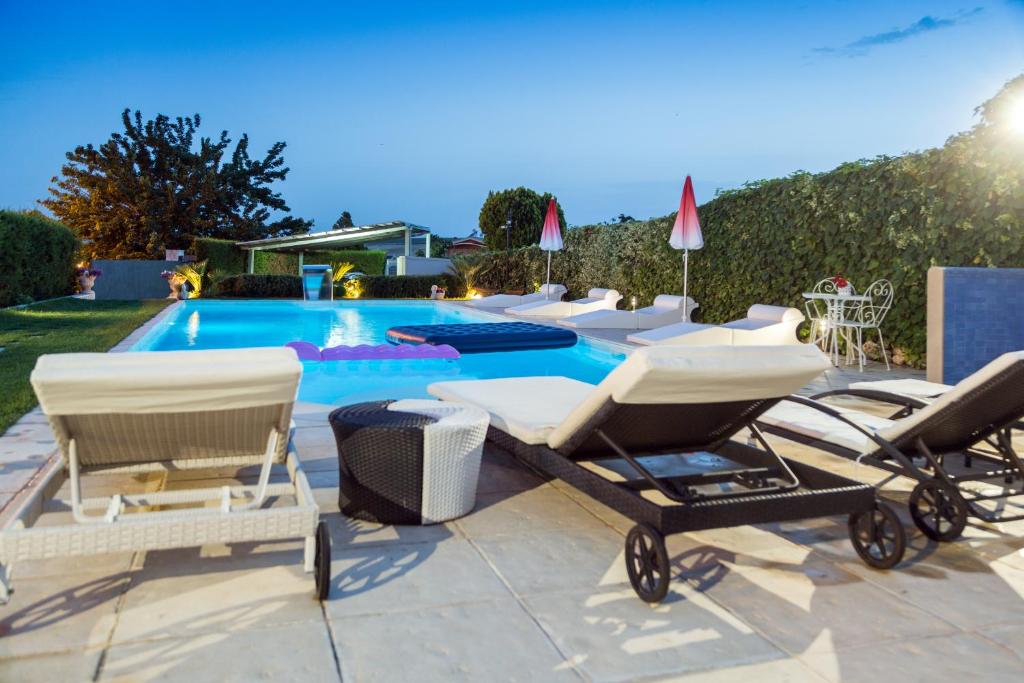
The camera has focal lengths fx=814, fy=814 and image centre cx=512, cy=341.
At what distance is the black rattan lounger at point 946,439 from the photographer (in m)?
3.16

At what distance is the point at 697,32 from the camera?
92.4ft

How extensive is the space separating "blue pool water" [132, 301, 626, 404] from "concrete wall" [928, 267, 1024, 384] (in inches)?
159

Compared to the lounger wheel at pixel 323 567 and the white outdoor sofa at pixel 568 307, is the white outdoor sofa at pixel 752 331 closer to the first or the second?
the white outdoor sofa at pixel 568 307

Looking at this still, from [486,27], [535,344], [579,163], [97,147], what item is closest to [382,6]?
[486,27]

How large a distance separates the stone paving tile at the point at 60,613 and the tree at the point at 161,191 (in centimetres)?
3336

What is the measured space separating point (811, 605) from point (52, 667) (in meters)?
2.21

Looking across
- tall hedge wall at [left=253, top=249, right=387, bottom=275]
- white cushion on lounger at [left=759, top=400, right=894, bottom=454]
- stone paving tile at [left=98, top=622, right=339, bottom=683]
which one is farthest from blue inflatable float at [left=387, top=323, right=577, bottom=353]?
tall hedge wall at [left=253, top=249, right=387, bottom=275]

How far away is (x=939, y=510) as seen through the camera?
3219 mm

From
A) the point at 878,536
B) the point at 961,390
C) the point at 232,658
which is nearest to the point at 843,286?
the point at 961,390

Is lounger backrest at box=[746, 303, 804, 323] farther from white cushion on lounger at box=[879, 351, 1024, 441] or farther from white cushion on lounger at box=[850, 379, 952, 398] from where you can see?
white cushion on lounger at box=[879, 351, 1024, 441]

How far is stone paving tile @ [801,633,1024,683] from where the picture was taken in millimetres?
2145

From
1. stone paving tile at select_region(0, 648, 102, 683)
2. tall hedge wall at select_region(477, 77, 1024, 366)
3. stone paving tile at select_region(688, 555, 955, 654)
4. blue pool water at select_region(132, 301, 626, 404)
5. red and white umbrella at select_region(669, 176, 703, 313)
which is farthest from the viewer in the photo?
red and white umbrella at select_region(669, 176, 703, 313)

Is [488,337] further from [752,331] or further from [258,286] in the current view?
[258,286]

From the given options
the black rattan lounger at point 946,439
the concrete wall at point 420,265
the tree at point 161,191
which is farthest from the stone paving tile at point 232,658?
the tree at point 161,191
